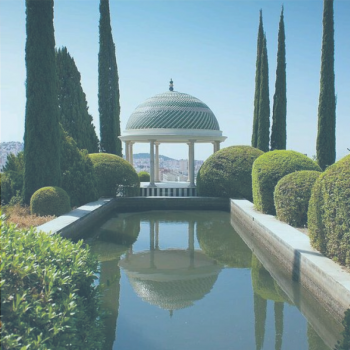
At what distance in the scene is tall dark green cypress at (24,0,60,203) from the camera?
547 inches

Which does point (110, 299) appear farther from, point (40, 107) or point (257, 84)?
point (257, 84)

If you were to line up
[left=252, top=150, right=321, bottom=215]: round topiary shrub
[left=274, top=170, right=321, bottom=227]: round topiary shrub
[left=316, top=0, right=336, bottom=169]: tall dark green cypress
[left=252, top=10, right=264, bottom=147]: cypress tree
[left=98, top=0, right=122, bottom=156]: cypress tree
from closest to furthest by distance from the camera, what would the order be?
[left=274, top=170, right=321, bottom=227]: round topiary shrub
[left=252, top=150, right=321, bottom=215]: round topiary shrub
[left=316, top=0, right=336, bottom=169]: tall dark green cypress
[left=98, top=0, right=122, bottom=156]: cypress tree
[left=252, top=10, right=264, bottom=147]: cypress tree

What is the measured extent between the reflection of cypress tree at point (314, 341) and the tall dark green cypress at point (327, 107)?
16206mm

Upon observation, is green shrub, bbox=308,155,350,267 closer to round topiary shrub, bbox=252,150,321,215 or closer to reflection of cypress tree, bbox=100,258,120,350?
reflection of cypress tree, bbox=100,258,120,350

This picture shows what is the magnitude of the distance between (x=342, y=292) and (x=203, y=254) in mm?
4991

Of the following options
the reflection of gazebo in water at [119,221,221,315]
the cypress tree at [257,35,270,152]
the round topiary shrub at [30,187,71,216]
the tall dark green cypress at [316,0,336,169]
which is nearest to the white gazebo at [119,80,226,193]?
the cypress tree at [257,35,270,152]

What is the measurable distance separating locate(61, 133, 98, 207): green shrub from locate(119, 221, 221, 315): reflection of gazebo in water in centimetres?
556

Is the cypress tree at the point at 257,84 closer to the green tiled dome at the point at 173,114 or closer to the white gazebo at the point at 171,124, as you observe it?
the white gazebo at the point at 171,124

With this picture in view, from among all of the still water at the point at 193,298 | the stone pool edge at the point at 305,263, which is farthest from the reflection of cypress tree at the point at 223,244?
the stone pool edge at the point at 305,263

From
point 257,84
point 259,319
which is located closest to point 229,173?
point 257,84

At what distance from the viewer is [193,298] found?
275 inches

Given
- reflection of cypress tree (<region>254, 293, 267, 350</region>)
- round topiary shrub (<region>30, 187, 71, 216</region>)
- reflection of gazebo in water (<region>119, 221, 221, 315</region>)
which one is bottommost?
reflection of gazebo in water (<region>119, 221, 221, 315</region>)

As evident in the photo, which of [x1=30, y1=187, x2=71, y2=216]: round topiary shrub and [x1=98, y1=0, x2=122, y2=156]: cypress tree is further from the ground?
[x1=98, y1=0, x2=122, y2=156]: cypress tree

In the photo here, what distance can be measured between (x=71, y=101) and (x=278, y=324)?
1814 cm
